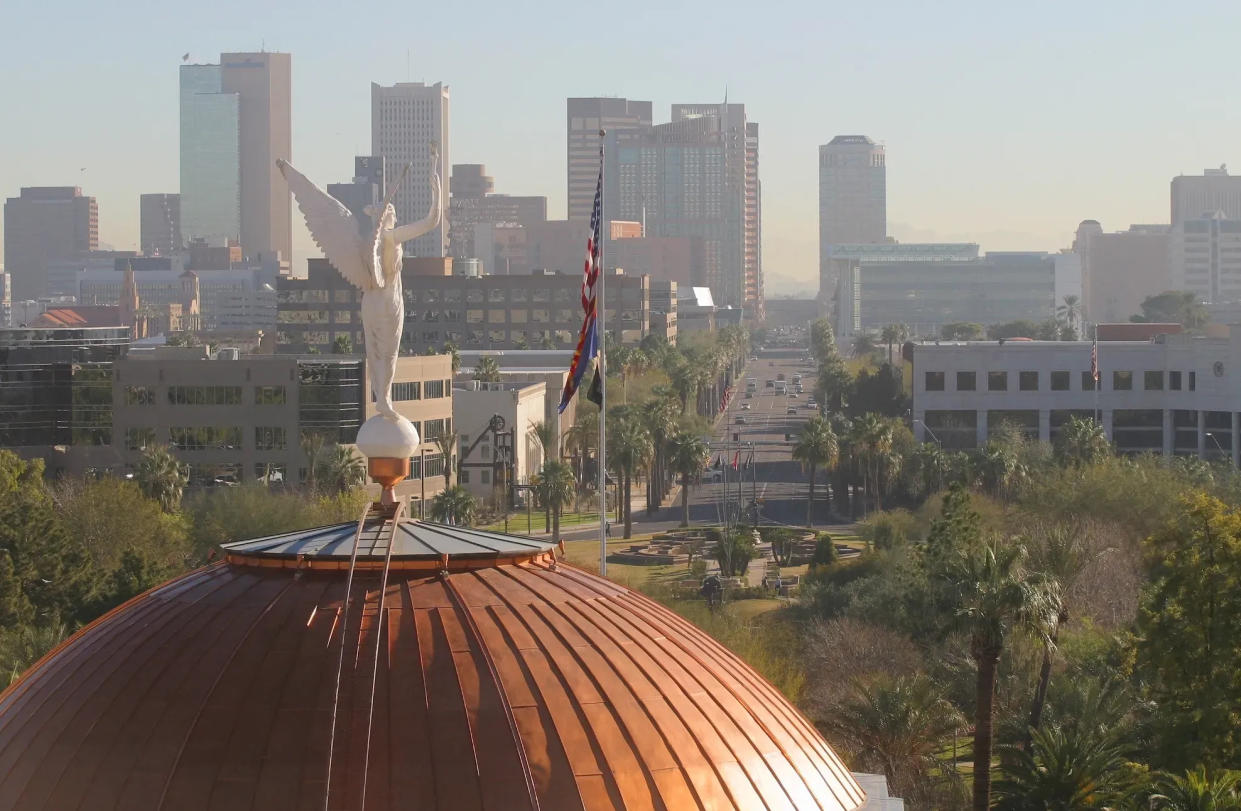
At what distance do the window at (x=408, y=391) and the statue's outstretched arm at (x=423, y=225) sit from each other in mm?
79736

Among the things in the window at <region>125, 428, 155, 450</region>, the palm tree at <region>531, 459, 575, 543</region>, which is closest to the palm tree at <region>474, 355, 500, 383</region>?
the window at <region>125, 428, 155, 450</region>

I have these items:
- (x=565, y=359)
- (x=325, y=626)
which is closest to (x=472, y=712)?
(x=325, y=626)

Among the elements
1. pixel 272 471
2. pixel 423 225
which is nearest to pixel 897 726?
pixel 423 225

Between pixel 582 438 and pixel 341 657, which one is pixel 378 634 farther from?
pixel 582 438

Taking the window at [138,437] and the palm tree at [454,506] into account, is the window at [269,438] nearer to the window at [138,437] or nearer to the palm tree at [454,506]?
the window at [138,437]

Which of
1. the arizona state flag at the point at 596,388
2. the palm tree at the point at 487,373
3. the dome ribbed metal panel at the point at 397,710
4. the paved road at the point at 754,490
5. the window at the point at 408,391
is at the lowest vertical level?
the paved road at the point at 754,490

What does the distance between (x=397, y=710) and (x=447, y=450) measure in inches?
3414

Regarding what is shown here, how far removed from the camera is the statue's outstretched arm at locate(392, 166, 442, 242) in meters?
16.8

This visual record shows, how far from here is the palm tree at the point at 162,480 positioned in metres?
80.5

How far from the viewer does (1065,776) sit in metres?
37.6

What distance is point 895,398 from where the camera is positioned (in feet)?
483

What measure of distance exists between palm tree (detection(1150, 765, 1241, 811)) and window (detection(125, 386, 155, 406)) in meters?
72.1

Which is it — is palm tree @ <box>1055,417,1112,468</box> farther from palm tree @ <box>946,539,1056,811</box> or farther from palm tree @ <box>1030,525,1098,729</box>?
palm tree @ <box>946,539,1056,811</box>

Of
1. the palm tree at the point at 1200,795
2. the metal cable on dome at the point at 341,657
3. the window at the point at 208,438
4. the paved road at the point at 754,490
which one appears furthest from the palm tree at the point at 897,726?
the window at the point at 208,438
